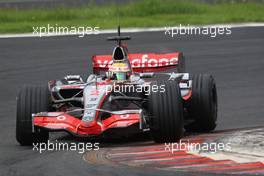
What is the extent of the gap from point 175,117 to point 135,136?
150 centimetres

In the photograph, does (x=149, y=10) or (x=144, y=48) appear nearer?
(x=144, y=48)

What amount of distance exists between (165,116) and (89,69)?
9832 millimetres

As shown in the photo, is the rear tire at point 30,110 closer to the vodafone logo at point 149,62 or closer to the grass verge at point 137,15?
the vodafone logo at point 149,62

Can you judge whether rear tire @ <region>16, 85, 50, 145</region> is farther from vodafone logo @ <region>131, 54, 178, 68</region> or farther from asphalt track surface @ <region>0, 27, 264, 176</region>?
vodafone logo @ <region>131, 54, 178, 68</region>

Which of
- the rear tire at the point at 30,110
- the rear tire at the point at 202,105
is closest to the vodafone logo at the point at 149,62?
the rear tire at the point at 202,105

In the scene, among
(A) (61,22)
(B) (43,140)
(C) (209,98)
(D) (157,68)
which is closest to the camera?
(B) (43,140)

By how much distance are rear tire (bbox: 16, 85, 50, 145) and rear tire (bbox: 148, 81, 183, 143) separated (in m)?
1.47

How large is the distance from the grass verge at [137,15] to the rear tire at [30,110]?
15.6 metres

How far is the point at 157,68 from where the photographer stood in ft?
49.9

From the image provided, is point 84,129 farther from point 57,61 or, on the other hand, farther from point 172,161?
point 57,61

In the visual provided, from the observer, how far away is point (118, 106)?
1314 centimetres

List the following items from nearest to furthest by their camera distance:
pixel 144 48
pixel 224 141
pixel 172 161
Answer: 1. pixel 172 161
2. pixel 224 141
3. pixel 144 48

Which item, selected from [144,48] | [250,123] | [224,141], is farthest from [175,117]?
[144,48]

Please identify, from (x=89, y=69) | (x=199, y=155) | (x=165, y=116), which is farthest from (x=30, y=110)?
(x=89, y=69)
